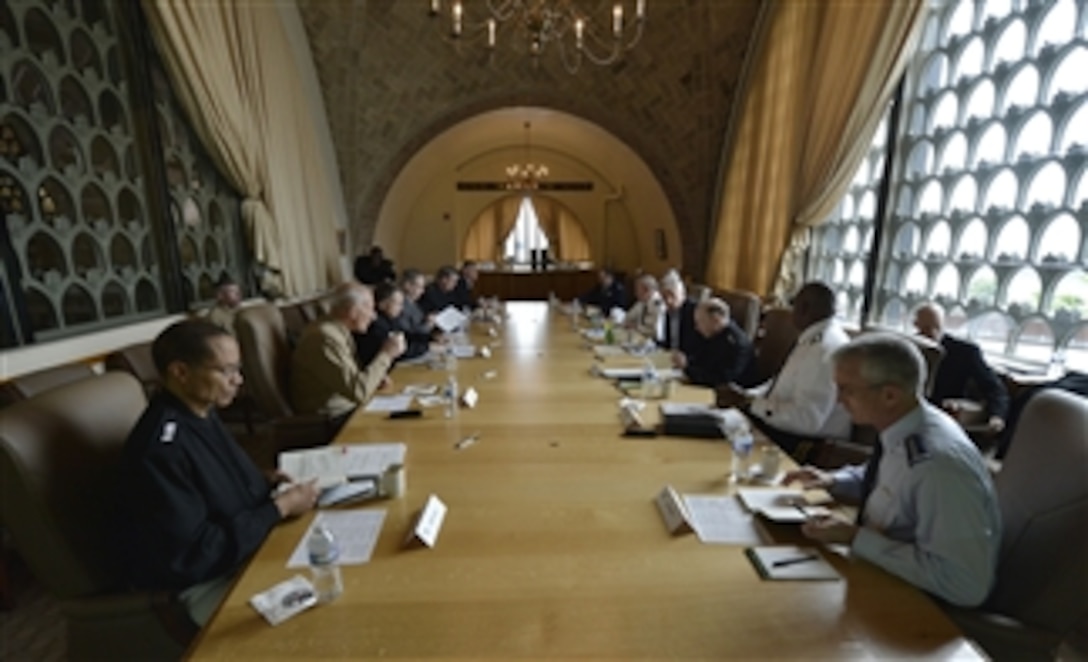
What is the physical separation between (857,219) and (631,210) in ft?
21.1

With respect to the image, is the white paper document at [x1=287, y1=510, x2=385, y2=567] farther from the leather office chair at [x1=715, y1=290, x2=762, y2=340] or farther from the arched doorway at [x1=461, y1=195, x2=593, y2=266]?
the arched doorway at [x1=461, y1=195, x2=593, y2=266]

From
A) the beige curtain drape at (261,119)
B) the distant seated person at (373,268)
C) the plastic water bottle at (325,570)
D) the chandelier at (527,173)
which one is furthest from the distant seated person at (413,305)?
the chandelier at (527,173)

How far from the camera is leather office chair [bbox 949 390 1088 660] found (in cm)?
112

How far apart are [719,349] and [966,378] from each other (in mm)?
1321

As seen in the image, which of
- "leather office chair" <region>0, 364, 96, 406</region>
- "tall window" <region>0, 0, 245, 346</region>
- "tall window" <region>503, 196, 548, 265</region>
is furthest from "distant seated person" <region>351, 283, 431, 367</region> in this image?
"tall window" <region>503, 196, 548, 265</region>

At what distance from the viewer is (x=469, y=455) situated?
182 cm

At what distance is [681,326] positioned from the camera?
14.0 feet

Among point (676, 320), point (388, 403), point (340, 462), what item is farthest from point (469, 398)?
point (676, 320)

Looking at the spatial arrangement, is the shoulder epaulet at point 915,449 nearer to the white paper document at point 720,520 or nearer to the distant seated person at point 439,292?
the white paper document at point 720,520

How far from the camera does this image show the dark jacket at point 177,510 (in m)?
1.21

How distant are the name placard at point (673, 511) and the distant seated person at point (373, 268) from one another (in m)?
6.04

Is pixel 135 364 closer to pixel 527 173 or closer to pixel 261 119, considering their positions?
pixel 261 119

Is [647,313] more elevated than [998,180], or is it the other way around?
[998,180]

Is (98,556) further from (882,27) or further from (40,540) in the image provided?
(882,27)
